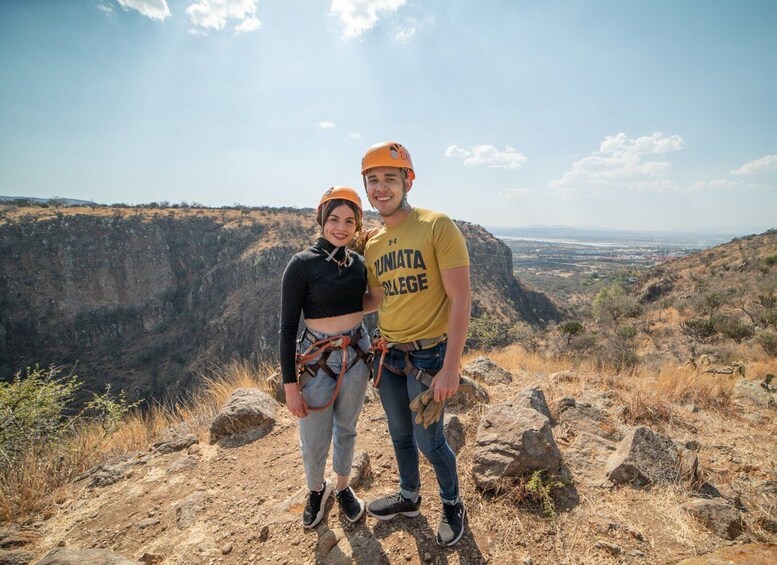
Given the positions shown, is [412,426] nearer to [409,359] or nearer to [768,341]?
[409,359]

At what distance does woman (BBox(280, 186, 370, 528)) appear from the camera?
2.16m

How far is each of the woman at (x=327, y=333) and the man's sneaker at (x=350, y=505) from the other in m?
0.26

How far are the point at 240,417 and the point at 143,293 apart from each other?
50391 millimetres

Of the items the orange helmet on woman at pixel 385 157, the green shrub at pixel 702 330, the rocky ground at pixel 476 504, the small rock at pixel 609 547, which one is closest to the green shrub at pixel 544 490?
the rocky ground at pixel 476 504

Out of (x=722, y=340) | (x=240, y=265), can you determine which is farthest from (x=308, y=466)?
(x=240, y=265)

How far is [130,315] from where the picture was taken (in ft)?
138

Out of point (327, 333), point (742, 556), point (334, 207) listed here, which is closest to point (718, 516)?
point (742, 556)

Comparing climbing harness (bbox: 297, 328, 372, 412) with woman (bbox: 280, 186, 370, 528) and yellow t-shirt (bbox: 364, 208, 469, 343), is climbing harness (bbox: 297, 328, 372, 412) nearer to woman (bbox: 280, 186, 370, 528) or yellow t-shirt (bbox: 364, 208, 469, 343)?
woman (bbox: 280, 186, 370, 528)

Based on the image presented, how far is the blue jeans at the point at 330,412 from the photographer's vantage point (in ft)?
7.47

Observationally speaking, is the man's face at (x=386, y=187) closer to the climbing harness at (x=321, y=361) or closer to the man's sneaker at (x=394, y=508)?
the climbing harness at (x=321, y=361)

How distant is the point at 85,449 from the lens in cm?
384

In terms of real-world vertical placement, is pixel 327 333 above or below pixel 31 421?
above

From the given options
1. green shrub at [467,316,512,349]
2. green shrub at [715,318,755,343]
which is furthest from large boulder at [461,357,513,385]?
green shrub at [467,316,512,349]

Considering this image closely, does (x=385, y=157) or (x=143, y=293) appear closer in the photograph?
(x=385, y=157)
